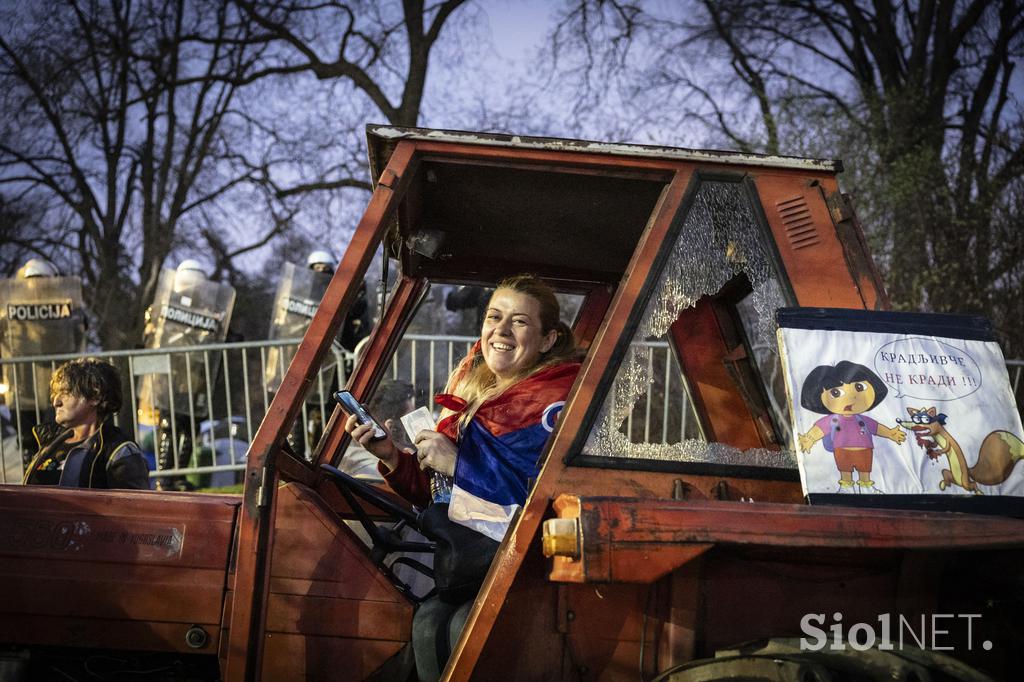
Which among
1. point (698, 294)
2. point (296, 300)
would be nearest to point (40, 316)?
point (296, 300)

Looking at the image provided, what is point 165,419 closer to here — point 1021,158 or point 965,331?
point 965,331

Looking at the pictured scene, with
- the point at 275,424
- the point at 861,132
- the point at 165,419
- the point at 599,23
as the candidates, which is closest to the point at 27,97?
the point at 599,23

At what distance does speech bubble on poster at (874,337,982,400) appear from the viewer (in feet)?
6.58

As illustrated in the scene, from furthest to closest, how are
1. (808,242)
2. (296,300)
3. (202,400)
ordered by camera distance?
(296,300) < (202,400) < (808,242)

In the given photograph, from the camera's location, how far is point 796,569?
2.00 metres

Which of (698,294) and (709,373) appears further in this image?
(709,373)

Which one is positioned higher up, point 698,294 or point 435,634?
point 698,294

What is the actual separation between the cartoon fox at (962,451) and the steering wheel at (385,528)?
1.28 meters

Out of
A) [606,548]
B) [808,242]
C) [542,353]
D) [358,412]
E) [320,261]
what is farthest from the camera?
[320,261]

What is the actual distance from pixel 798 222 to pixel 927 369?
48cm

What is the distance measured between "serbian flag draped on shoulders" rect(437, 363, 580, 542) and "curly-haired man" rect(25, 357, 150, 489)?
211 cm

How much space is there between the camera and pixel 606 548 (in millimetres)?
1746

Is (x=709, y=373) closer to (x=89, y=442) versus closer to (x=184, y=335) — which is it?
(x=89, y=442)

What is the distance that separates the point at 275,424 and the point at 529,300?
1024 mm
